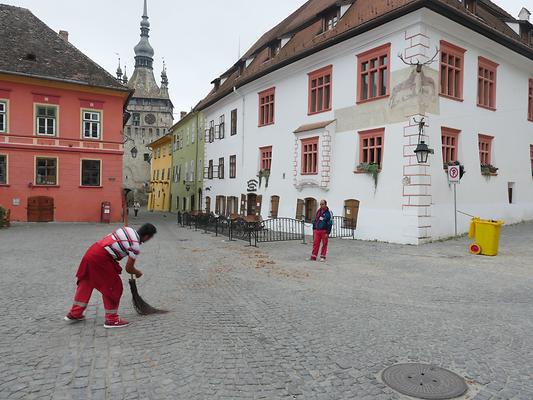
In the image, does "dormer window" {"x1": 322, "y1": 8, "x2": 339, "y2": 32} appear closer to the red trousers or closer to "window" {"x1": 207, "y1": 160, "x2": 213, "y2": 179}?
"window" {"x1": 207, "y1": 160, "x2": 213, "y2": 179}

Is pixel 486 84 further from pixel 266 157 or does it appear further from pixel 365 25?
pixel 266 157

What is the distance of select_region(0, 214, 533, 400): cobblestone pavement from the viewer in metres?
3.92

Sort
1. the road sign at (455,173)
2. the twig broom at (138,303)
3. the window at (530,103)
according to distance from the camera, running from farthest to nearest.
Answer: the window at (530,103)
the road sign at (455,173)
the twig broom at (138,303)

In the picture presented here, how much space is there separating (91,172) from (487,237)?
23283 mm

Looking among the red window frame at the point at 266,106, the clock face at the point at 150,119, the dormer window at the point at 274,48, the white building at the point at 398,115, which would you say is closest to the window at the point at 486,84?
the white building at the point at 398,115

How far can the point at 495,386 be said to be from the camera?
3943 millimetres

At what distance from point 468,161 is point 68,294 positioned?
1540cm

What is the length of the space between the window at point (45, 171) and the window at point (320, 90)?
1657 cm

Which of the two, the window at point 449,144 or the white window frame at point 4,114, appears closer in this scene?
the window at point 449,144

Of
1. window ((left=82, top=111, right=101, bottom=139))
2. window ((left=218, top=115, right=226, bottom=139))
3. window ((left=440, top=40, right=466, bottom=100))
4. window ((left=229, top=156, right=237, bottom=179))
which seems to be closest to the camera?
window ((left=440, top=40, right=466, bottom=100))

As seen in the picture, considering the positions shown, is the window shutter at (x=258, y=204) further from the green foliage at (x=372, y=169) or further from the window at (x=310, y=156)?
the green foliage at (x=372, y=169)

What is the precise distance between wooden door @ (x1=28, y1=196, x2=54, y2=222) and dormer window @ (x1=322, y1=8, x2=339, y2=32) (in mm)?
18917

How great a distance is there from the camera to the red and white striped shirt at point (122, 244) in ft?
17.5

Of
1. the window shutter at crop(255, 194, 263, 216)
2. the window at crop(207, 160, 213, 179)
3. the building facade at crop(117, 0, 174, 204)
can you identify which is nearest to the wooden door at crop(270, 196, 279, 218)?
the window shutter at crop(255, 194, 263, 216)
